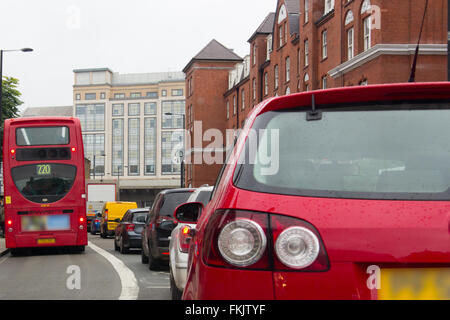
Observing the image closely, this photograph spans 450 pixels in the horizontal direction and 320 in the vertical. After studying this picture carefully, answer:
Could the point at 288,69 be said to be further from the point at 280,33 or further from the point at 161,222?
the point at 161,222

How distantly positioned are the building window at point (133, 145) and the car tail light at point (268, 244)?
136m

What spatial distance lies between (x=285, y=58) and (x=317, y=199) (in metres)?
50.8

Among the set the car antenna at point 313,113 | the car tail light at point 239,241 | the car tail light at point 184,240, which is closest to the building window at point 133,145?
the car tail light at point 184,240

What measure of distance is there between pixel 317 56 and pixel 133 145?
9720 cm

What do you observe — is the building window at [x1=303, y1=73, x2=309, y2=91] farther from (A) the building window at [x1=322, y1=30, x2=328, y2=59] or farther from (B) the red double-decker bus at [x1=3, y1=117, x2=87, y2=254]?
(B) the red double-decker bus at [x1=3, y1=117, x2=87, y2=254]

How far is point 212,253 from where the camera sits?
2854 millimetres

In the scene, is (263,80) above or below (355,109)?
above

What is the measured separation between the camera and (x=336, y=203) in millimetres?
2764

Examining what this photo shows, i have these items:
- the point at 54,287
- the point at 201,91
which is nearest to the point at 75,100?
the point at 201,91

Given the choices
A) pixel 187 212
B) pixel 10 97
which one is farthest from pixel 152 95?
pixel 187 212

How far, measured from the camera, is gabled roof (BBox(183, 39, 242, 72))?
259 feet

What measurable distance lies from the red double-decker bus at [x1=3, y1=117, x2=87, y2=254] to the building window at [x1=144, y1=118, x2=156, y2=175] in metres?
118

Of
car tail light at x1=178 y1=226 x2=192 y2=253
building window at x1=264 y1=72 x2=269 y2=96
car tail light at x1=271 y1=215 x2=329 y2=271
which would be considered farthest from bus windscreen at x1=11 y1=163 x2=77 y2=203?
building window at x1=264 y1=72 x2=269 y2=96

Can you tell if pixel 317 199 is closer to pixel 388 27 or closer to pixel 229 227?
pixel 229 227
